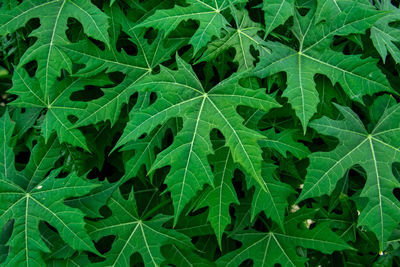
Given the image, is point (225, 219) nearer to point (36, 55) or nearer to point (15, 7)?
point (36, 55)

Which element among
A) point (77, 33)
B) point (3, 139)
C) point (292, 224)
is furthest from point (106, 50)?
point (292, 224)

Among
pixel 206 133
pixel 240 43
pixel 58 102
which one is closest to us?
pixel 206 133

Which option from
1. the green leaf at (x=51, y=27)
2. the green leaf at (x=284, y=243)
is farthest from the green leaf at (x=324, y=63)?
the green leaf at (x=51, y=27)

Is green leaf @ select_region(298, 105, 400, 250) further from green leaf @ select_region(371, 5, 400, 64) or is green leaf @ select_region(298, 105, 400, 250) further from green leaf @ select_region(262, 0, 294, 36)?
green leaf @ select_region(262, 0, 294, 36)

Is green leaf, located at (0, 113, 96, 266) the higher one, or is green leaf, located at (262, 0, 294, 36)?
green leaf, located at (262, 0, 294, 36)

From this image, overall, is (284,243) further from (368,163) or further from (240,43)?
(240,43)

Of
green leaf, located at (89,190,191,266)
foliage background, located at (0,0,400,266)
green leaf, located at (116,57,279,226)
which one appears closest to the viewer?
green leaf, located at (116,57,279,226)

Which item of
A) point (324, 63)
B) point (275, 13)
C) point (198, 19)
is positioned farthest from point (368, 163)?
point (198, 19)

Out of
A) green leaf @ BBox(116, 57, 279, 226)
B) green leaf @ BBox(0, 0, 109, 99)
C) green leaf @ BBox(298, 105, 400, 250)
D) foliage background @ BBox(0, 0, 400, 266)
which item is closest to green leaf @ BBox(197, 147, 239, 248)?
foliage background @ BBox(0, 0, 400, 266)
